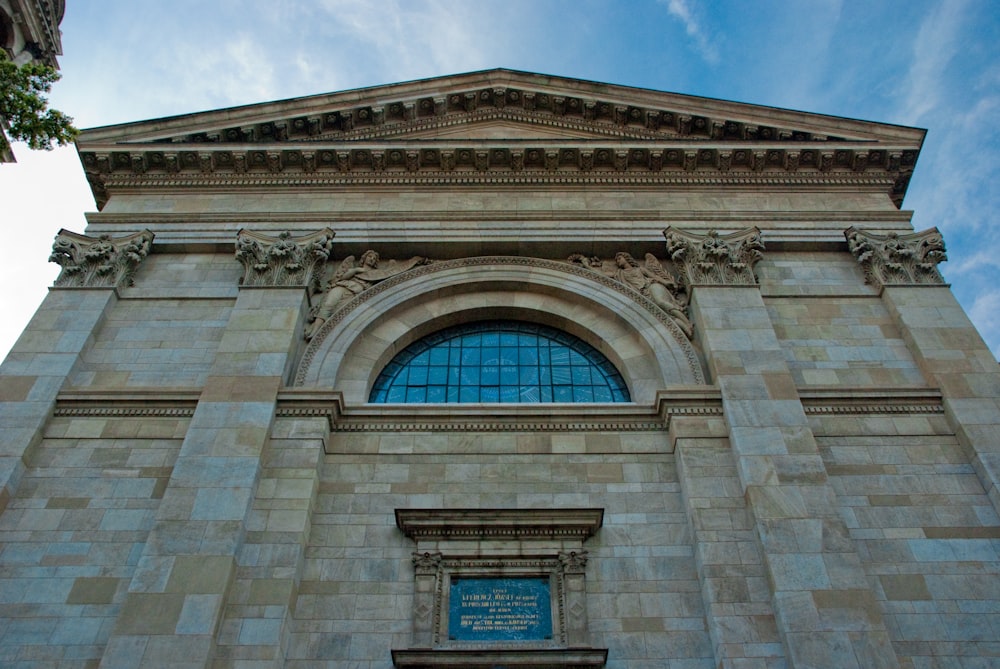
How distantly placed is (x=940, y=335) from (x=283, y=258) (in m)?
14.3

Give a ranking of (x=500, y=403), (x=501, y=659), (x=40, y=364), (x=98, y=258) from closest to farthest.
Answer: (x=501, y=659) → (x=500, y=403) → (x=40, y=364) → (x=98, y=258)

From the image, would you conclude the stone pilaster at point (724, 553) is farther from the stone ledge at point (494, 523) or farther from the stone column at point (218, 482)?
the stone column at point (218, 482)

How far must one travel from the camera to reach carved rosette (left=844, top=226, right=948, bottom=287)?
17.4 m

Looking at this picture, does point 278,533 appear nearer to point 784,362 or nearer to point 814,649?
point 814,649

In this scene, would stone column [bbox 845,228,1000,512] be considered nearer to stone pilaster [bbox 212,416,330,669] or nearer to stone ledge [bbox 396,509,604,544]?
stone ledge [bbox 396,509,604,544]

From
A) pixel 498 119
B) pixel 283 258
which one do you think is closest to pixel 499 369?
pixel 283 258

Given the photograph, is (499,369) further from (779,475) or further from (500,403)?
(779,475)

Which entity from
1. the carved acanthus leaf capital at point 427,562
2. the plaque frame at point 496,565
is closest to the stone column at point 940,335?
the plaque frame at point 496,565

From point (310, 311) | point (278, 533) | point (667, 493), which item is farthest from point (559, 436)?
point (310, 311)

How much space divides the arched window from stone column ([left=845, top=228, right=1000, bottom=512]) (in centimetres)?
617

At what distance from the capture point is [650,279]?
1777cm

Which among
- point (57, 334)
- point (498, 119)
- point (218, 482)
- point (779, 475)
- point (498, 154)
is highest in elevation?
point (498, 119)

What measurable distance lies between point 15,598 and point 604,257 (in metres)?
13.5

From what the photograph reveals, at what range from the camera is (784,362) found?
1511cm
